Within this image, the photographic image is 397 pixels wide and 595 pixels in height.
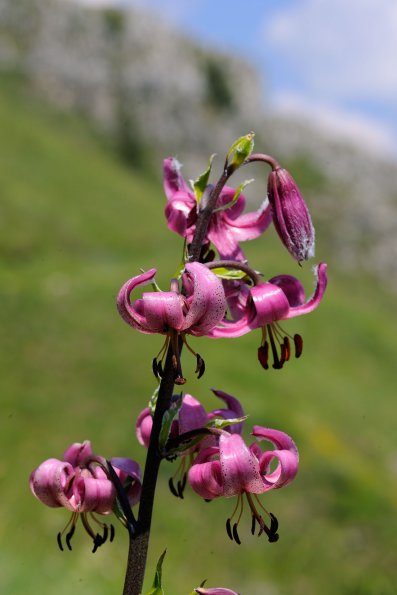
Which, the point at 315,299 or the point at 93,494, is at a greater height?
the point at 315,299

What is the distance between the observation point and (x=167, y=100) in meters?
41.0

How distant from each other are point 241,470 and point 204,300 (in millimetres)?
364

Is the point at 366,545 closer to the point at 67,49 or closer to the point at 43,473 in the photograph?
the point at 43,473

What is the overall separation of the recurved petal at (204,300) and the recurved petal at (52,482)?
1.52 feet

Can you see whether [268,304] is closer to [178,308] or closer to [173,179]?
[178,308]

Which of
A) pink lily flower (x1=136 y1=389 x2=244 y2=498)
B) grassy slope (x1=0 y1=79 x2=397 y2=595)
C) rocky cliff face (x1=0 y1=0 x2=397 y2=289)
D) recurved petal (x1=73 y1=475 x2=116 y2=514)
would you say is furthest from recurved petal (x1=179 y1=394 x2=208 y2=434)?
rocky cliff face (x1=0 y1=0 x2=397 y2=289)

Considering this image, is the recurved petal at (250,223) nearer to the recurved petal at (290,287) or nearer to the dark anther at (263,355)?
the recurved petal at (290,287)

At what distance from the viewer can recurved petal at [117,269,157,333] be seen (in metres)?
1.71

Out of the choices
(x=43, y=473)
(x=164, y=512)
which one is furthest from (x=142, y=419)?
(x=164, y=512)

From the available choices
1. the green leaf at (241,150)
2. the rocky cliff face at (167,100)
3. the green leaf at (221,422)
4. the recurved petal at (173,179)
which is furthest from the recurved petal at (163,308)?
the rocky cliff face at (167,100)

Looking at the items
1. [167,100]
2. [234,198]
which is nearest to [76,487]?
[234,198]

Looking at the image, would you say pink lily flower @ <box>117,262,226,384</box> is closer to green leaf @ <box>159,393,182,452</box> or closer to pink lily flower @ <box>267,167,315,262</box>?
green leaf @ <box>159,393,182,452</box>

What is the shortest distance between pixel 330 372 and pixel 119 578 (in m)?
9.08

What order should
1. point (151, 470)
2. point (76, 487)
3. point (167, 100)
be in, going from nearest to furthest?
point (151, 470)
point (76, 487)
point (167, 100)
